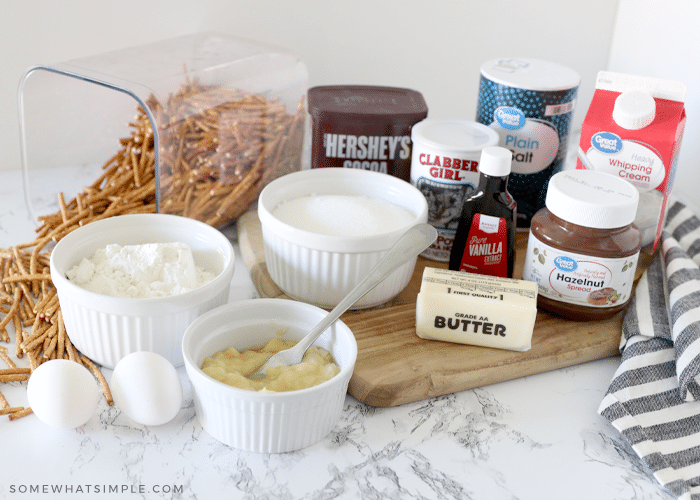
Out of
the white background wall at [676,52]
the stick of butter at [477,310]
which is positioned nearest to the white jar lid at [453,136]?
the stick of butter at [477,310]

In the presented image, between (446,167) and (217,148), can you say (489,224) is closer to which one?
(446,167)

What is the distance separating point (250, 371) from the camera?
32.3 inches

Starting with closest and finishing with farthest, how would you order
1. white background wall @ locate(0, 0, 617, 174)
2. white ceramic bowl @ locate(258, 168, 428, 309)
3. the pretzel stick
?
the pretzel stick < white ceramic bowl @ locate(258, 168, 428, 309) < white background wall @ locate(0, 0, 617, 174)

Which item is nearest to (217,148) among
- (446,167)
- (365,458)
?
(446,167)

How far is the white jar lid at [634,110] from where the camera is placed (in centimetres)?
100

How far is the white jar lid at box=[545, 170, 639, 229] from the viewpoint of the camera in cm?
88

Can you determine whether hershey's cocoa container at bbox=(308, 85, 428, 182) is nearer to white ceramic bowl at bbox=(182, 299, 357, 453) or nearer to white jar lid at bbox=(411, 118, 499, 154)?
white jar lid at bbox=(411, 118, 499, 154)

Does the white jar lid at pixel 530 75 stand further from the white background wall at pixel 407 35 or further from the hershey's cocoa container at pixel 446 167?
the white background wall at pixel 407 35

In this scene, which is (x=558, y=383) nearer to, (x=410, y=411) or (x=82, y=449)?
(x=410, y=411)

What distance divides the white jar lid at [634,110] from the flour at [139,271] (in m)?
0.64

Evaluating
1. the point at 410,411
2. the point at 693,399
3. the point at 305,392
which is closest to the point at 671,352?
the point at 693,399

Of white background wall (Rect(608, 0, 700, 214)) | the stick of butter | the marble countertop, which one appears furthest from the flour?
white background wall (Rect(608, 0, 700, 214))

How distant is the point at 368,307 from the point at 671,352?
1.37 ft

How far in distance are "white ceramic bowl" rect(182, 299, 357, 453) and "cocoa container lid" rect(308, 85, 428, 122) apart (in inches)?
15.3
